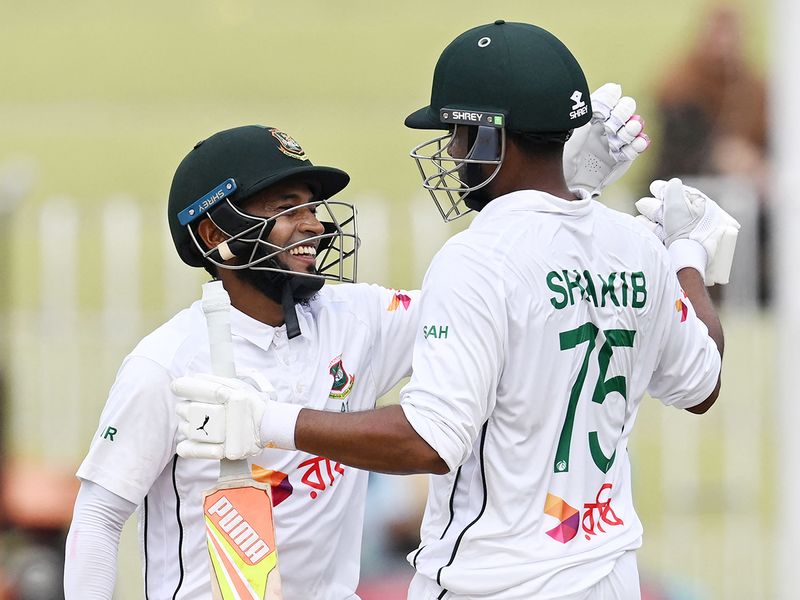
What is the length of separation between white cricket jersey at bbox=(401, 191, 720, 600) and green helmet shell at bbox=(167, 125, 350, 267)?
53cm

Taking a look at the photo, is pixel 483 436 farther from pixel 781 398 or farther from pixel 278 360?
pixel 781 398

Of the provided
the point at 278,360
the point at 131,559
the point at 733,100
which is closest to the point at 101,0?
the point at 733,100

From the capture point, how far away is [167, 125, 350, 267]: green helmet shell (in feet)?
11.3

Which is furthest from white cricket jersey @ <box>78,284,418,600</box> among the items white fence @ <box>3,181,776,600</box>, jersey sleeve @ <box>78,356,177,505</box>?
white fence @ <box>3,181,776,600</box>

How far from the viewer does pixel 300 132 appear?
1069 centimetres

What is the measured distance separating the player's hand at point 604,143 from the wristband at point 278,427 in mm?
983

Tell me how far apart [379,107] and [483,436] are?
8.52 metres

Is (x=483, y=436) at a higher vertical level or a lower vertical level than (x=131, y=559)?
higher

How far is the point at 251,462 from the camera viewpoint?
11.1ft

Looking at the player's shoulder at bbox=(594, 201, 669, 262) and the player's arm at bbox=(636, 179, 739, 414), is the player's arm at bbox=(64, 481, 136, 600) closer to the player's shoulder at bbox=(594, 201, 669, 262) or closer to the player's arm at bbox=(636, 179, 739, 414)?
the player's shoulder at bbox=(594, 201, 669, 262)

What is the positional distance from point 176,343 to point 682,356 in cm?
108

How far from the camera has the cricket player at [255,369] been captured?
333cm

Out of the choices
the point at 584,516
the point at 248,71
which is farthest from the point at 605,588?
the point at 248,71

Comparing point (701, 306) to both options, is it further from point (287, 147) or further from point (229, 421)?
point (229, 421)
